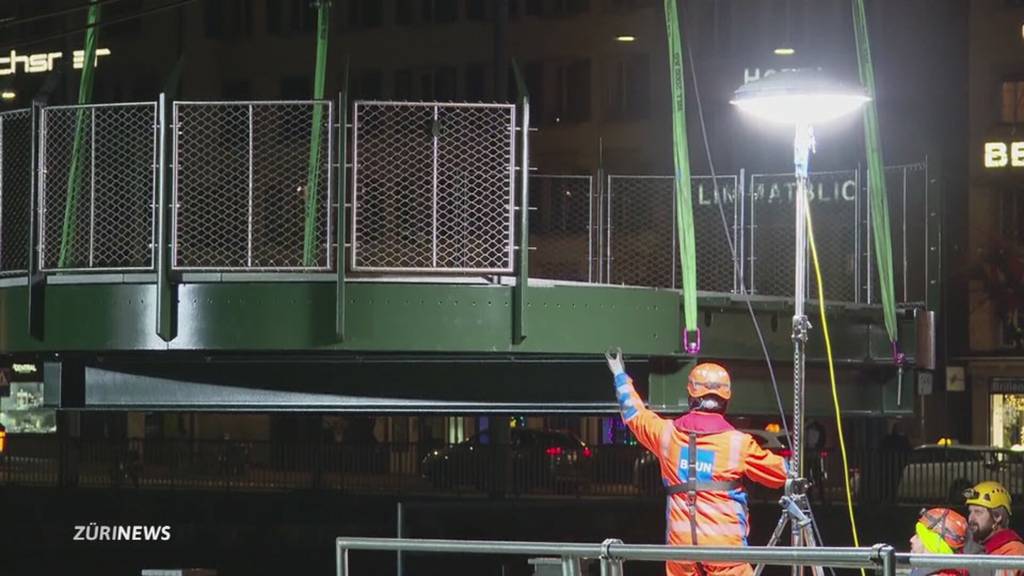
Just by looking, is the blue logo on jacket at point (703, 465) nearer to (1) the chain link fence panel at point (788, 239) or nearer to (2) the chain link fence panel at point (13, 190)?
(2) the chain link fence panel at point (13, 190)

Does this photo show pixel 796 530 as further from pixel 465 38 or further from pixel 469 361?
pixel 465 38

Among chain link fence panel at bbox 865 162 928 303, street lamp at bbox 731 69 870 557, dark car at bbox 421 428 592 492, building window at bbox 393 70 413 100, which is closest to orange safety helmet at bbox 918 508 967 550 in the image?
street lamp at bbox 731 69 870 557

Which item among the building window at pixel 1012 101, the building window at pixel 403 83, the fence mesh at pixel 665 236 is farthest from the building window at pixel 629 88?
the fence mesh at pixel 665 236

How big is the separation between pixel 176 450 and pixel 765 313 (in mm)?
24657

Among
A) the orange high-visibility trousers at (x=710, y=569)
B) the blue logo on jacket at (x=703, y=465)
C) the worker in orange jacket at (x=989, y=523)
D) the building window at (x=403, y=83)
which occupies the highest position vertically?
the building window at (x=403, y=83)

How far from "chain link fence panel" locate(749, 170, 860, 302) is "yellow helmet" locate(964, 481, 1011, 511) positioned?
26.0 feet

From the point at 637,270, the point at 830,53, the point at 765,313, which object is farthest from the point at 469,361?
the point at 830,53

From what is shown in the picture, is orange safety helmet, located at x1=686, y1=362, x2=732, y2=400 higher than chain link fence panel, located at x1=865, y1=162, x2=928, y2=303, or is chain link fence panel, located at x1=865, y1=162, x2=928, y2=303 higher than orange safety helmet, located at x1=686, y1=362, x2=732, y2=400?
chain link fence panel, located at x1=865, y1=162, x2=928, y2=303

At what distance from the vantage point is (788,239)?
77.0 feet

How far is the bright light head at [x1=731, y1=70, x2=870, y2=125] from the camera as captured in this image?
1409 centimetres

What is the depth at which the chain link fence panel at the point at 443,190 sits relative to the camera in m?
16.7

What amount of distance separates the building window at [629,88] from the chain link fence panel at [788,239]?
39.9m

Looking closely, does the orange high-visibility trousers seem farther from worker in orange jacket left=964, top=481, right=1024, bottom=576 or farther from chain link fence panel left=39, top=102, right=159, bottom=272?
chain link fence panel left=39, top=102, right=159, bottom=272

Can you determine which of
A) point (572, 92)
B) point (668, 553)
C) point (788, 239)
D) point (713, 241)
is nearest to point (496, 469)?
point (713, 241)
